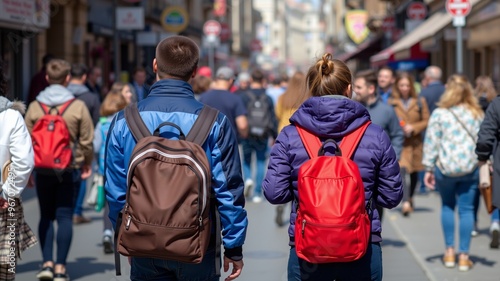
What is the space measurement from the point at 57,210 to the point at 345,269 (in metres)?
4.03

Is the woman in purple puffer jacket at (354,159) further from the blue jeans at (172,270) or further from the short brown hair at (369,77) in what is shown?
the short brown hair at (369,77)

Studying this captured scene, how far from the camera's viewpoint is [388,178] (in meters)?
4.69

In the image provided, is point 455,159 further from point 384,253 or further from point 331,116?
point 331,116

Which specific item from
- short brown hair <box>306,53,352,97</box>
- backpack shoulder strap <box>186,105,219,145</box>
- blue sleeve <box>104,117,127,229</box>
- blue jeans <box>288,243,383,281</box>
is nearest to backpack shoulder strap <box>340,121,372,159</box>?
short brown hair <box>306,53,352,97</box>

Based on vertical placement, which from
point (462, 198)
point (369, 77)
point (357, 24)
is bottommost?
point (462, 198)

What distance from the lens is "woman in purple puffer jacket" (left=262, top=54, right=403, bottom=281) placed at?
4605 millimetres

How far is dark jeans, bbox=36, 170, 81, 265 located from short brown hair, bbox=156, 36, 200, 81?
3.69 m

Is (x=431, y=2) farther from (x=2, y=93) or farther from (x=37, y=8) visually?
(x=2, y=93)

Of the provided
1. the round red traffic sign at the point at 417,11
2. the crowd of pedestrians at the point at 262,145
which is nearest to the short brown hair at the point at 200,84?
the crowd of pedestrians at the point at 262,145

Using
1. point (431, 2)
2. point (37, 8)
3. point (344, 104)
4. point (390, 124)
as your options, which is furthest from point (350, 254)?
point (431, 2)

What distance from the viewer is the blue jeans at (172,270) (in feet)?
14.6

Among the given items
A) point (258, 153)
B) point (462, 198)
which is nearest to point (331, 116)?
point (462, 198)

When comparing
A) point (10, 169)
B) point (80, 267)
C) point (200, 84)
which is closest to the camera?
point (10, 169)

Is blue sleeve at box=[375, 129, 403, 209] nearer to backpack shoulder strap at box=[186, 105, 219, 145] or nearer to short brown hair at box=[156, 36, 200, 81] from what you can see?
backpack shoulder strap at box=[186, 105, 219, 145]
